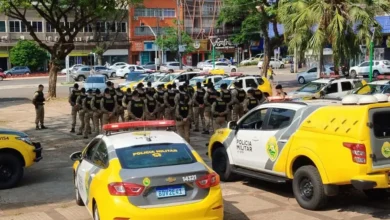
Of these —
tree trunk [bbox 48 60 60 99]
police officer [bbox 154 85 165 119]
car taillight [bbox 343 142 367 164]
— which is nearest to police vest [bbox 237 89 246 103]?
police officer [bbox 154 85 165 119]

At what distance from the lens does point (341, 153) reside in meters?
7.73

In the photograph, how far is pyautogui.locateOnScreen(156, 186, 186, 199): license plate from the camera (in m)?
6.36

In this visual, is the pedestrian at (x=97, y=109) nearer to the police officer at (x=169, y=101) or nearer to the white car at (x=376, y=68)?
the police officer at (x=169, y=101)

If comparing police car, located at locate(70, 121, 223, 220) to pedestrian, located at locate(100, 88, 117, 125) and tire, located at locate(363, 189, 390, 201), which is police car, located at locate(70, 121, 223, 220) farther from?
pedestrian, located at locate(100, 88, 117, 125)

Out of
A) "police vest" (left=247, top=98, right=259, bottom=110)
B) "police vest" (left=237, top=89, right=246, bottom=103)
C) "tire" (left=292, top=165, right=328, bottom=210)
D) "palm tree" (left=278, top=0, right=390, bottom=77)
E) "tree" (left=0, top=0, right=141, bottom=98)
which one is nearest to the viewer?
"tire" (left=292, top=165, right=328, bottom=210)

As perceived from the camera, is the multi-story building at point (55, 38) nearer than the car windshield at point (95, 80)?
No

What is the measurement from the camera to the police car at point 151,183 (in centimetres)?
626

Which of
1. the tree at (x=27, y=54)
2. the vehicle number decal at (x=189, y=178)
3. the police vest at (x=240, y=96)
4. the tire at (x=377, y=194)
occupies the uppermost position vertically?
the tree at (x=27, y=54)

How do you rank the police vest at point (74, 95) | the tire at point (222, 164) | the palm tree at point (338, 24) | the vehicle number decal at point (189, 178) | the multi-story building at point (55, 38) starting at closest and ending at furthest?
the vehicle number decal at point (189, 178) < the tire at point (222, 164) < the police vest at point (74, 95) < the palm tree at point (338, 24) < the multi-story building at point (55, 38)

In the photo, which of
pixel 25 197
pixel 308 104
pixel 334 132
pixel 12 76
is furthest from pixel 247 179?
pixel 12 76

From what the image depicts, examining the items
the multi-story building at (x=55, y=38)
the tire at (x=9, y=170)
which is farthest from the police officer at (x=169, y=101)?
the multi-story building at (x=55, y=38)

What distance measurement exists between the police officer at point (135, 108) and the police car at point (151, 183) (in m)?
7.42

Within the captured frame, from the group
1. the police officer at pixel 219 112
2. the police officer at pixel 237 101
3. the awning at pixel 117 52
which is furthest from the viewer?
the awning at pixel 117 52

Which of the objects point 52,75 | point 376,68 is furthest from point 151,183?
point 376,68
